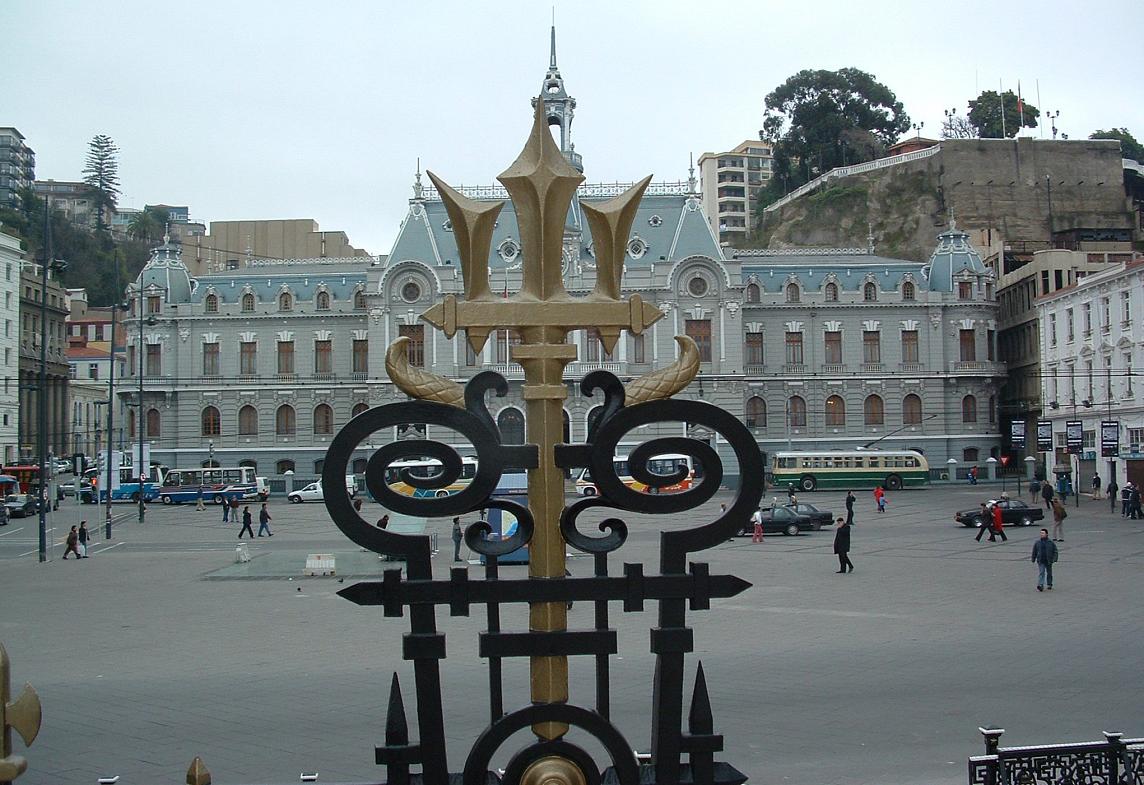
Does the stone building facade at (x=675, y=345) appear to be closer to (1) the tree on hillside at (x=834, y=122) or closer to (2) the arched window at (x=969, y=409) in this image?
(2) the arched window at (x=969, y=409)

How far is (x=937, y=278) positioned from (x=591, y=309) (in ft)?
194

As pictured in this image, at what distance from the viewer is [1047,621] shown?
1572cm

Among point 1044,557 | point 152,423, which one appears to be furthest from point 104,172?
point 1044,557

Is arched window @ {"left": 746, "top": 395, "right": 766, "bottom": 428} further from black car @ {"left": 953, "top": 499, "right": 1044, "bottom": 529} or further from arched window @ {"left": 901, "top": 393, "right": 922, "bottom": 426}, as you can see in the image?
black car @ {"left": 953, "top": 499, "right": 1044, "bottom": 529}

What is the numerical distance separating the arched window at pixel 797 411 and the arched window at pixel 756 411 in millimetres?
1444

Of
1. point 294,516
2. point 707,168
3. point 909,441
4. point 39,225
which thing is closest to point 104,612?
point 294,516

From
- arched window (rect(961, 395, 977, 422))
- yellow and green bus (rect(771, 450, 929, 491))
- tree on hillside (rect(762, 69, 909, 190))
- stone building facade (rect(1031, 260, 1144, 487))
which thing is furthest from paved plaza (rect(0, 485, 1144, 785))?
tree on hillside (rect(762, 69, 909, 190))

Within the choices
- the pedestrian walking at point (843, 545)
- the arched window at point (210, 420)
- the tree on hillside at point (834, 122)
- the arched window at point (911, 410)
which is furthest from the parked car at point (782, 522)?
the tree on hillside at point (834, 122)

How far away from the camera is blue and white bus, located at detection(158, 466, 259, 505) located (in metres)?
52.2

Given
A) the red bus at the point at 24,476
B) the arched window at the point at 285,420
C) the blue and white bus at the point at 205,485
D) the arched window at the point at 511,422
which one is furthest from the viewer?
the arched window at the point at 285,420

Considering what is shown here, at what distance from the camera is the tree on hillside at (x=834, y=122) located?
90.2 meters

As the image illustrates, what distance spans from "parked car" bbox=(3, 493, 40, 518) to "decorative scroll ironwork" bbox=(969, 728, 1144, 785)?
143 ft

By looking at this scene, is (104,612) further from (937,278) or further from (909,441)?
(937,278)

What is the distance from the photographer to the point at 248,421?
59.9 meters
